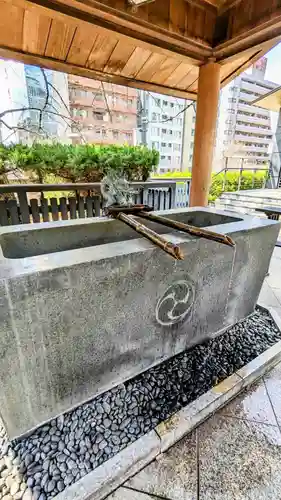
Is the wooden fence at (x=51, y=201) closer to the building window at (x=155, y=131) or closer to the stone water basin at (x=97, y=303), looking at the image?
the stone water basin at (x=97, y=303)

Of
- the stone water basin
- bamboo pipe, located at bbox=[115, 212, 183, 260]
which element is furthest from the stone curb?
bamboo pipe, located at bbox=[115, 212, 183, 260]

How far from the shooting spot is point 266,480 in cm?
99

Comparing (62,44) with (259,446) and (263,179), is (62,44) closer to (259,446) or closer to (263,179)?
(259,446)

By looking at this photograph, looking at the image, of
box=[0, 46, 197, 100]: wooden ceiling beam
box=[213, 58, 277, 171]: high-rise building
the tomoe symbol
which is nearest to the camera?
the tomoe symbol

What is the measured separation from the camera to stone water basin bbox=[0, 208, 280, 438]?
3.07 ft

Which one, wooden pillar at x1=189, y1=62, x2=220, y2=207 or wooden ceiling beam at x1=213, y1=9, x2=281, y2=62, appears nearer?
wooden ceiling beam at x1=213, y1=9, x2=281, y2=62

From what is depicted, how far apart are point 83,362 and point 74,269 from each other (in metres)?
0.50

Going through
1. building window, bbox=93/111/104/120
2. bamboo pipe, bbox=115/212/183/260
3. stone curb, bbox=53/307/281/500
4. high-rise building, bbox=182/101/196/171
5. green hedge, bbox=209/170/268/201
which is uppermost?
building window, bbox=93/111/104/120

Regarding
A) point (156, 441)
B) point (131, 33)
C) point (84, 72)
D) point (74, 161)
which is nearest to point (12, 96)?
point (74, 161)

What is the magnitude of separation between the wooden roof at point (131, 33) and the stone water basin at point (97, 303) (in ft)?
5.00

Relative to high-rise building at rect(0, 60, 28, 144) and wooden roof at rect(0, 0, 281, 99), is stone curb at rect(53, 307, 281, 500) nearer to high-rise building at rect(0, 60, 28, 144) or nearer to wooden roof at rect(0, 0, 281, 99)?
wooden roof at rect(0, 0, 281, 99)

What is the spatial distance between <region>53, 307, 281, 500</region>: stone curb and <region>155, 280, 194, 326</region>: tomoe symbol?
1.38 feet

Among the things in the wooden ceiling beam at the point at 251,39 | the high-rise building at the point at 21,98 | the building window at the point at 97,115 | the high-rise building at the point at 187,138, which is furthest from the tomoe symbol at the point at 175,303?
the building window at the point at 97,115

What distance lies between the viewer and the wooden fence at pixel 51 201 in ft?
9.48
